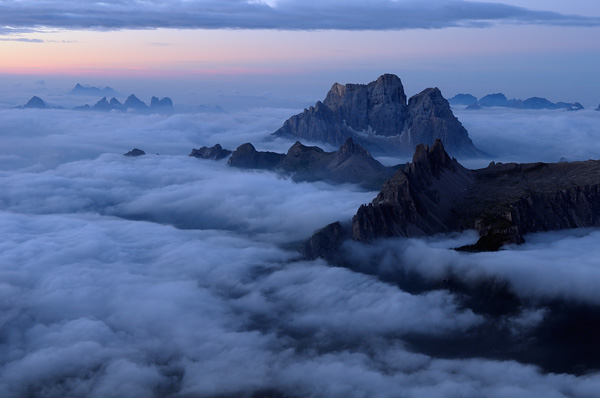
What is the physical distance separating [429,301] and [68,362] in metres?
107

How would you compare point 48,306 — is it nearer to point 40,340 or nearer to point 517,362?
point 40,340

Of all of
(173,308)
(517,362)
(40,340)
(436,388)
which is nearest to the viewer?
(436,388)

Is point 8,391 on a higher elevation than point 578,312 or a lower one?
lower

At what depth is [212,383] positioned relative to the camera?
150m

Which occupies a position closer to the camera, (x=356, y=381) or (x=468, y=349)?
(x=356, y=381)

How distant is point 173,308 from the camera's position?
635 feet

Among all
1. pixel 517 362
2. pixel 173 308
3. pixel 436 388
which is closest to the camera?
pixel 436 388

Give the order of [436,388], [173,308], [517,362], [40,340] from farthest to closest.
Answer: [173,308] < [40,340] < [517,362] < [436,388]

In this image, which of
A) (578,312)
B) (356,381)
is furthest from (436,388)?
(578,312)

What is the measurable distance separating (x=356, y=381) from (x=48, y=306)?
102815 millimetres

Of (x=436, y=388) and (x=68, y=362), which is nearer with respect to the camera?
(x=436, y=388)

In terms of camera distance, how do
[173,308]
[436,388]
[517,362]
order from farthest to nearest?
[173,308], [517,362], [436,388]

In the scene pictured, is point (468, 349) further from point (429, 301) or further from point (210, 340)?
point (210, 340)

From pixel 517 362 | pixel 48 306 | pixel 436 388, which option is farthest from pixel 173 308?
pixel 517 362
